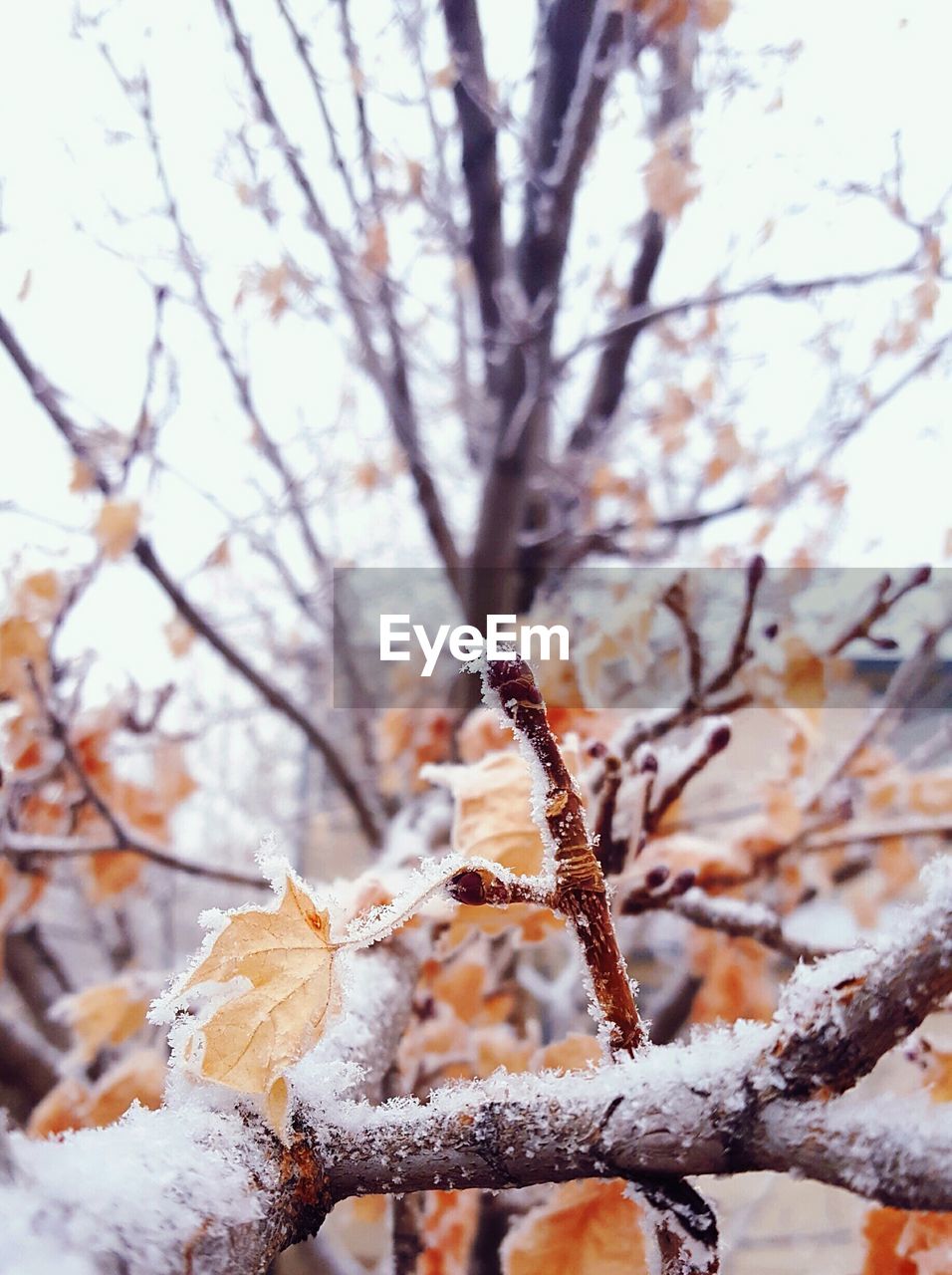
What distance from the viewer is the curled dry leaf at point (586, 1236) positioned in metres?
0.24

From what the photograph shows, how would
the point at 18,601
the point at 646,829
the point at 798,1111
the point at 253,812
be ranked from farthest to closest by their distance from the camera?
the point at 253,812 < the point at 18,601 < the point at 646,829 < the point at 798,1111

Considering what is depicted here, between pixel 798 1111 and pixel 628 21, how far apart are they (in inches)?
31.4

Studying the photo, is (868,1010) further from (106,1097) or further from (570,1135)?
(106,1097)

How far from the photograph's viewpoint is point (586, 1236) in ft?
0.81

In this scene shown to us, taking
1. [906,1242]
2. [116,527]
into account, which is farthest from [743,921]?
[116,527]

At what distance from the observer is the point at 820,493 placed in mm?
1104

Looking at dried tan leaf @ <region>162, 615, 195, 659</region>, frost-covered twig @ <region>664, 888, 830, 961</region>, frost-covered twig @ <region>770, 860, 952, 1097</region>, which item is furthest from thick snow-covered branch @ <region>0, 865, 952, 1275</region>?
dried tan leaf @ <region>162, 615, 195, 659</region>

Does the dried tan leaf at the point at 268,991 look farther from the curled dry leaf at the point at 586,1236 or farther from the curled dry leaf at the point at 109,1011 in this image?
the curled dry leaf at the point at 109,1011

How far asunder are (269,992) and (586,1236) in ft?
0.45

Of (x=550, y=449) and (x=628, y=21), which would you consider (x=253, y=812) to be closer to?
(x=550, y=449)

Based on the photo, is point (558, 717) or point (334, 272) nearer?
point (558, 717)

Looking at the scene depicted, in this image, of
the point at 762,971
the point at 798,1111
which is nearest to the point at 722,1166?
the point at 798,1111

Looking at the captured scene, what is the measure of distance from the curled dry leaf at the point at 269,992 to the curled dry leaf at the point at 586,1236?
0.11 m

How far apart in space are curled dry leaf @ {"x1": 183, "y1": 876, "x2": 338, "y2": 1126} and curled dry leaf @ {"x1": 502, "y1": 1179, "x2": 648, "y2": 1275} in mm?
109
